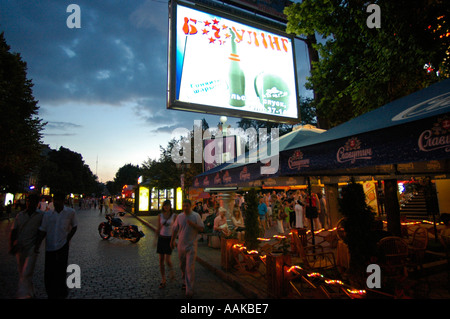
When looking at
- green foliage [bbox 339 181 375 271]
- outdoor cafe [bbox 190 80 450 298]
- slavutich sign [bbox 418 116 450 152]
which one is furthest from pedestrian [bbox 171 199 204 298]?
slavutich sign [bbox 418 116 450 152]

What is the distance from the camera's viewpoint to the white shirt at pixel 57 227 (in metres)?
4.36

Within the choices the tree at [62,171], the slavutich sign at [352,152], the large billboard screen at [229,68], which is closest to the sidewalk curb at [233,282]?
the slavutich sign at [352,152]

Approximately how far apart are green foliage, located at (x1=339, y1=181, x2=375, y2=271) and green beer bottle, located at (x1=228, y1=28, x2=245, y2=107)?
4.33 meters

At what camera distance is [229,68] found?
771cm

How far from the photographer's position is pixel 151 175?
92.8 ft

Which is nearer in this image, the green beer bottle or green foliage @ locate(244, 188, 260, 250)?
green foliage @ locate(244, 188, 260, 250)

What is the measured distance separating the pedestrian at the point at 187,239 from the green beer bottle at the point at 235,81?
11.7ft

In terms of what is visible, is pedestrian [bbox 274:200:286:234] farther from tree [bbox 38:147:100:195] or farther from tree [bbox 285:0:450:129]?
tree [bbox 38:147:100:195]

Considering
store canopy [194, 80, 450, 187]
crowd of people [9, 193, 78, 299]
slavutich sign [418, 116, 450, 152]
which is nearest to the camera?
slavutich sign [418, 116, 450, 152]

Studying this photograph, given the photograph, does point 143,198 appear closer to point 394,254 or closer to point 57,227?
point 57,227

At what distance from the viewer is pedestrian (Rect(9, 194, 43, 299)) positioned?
15.0 ft

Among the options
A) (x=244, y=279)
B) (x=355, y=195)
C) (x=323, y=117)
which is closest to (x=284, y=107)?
(x=323, y=117)

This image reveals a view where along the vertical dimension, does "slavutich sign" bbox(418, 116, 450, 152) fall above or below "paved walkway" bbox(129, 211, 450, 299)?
above
